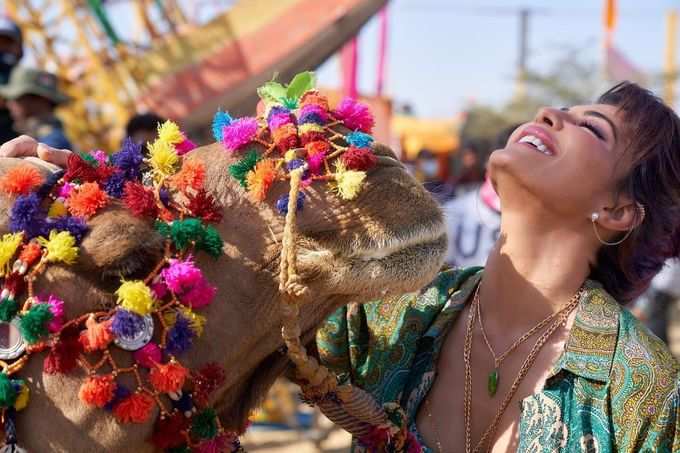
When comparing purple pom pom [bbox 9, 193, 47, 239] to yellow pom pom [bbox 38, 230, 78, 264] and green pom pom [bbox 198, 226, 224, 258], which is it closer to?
yellow pom pom [bbox 38, 230, 78, 264]

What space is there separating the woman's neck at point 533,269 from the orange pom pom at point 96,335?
1.24m

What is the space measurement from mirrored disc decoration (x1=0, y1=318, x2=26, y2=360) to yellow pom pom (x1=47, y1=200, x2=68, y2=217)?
0.25 metres

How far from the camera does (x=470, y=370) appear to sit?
2.66m

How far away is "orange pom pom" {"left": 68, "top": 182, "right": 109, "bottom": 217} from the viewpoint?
6.44 feet

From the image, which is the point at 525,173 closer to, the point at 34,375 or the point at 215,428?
the point at 215,428

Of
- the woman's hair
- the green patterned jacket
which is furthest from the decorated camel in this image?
the woman's hair

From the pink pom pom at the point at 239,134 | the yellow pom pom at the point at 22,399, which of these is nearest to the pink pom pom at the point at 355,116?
the pink pom pom at the point at 239,134

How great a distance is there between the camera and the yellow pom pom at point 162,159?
6.89 feet

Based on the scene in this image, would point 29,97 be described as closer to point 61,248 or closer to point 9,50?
point 9,50

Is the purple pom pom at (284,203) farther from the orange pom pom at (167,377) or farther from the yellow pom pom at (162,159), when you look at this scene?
the orange pom pom at (167,377)

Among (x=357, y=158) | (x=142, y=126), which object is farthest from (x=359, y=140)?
(x=142, y=126)

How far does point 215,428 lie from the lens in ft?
6.74

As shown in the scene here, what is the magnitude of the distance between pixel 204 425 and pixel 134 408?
0.19 metres

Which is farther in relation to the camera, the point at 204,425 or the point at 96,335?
the point at 204,425
